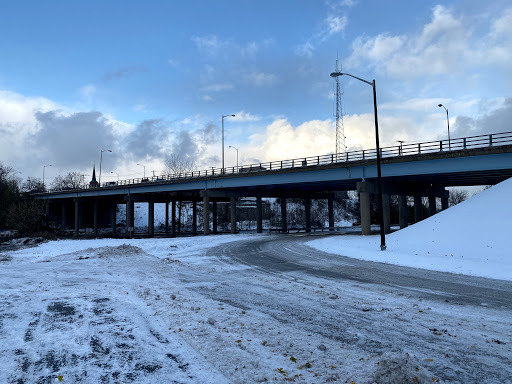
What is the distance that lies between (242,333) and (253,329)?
0.32m

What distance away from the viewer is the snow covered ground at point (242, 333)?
4.63 m

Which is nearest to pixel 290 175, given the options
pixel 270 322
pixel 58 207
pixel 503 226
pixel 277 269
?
pixel 503 226

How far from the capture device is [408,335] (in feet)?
20.3

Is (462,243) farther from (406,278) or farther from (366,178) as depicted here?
(366,178)

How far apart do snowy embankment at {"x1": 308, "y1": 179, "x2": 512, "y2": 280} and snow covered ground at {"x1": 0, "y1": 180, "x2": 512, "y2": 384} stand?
303 cm

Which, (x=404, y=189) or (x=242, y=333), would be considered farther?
(x=404, y=189)

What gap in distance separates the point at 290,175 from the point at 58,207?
260 feet

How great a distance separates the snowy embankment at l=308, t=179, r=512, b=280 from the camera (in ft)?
50.5

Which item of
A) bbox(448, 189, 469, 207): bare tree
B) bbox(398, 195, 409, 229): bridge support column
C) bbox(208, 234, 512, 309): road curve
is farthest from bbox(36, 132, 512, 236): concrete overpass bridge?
bbox(448, 189, 469, 207): bare tree

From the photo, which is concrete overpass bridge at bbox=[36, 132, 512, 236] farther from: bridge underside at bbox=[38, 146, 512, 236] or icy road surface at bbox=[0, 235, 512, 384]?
icy road surface at bbox=[0, 235, 512, 384]

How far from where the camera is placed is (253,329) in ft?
21.6

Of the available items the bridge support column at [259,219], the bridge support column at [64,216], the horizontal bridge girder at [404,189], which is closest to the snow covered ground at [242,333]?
the horizontal bridge girder at [404,189]

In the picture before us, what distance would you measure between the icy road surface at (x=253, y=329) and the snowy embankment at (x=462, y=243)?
11.0ft

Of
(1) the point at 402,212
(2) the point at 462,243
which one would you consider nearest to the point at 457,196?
(1) the point at 402,212
